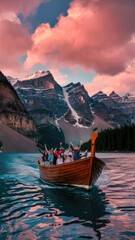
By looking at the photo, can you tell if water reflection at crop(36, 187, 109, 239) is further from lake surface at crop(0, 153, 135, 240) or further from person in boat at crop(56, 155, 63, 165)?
person in boat at crop(56, 155, 63, 165)

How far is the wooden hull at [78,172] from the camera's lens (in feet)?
78.7

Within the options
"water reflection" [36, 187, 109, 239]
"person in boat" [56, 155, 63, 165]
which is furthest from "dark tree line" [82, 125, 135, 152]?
"water reflection" [36, 187, 109, 239]

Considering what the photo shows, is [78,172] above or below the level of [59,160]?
below

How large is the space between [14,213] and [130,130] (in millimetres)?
124076

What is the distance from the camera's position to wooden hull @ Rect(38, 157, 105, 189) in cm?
2398

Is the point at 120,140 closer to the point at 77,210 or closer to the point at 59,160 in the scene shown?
the point at 59,160

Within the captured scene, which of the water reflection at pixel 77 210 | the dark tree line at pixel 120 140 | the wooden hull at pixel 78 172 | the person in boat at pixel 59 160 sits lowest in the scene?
the water reflection at pixel 77 210

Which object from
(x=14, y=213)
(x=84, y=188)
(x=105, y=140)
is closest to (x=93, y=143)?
(x=84, y=188)

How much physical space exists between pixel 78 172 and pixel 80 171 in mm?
252

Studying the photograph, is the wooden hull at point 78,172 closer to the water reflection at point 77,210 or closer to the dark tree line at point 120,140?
the water reflection at point 77,210

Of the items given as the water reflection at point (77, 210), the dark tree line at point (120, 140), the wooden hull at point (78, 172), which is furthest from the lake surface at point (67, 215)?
the dark tree line at point (120, 140)

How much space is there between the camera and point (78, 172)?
24625mm

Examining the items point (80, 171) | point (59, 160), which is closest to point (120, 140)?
point (59, 160)

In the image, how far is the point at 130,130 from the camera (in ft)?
448
